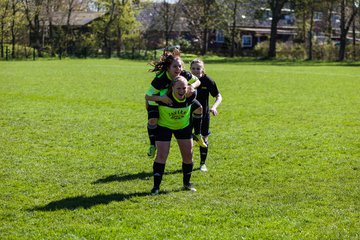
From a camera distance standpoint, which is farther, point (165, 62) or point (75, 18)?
point (75, 18)

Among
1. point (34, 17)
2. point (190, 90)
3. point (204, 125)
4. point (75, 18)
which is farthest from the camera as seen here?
point (75, 18)

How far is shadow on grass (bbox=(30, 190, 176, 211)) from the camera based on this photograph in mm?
7000

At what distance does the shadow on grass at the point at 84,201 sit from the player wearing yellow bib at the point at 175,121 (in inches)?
Answer: 18.3

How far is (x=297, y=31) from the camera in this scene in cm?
7531

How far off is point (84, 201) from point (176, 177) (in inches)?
79.7

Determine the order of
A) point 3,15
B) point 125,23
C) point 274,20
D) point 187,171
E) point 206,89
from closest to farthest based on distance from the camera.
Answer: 1. point 187,171
2. point 206,89
3. point 3,15
4. point 274,20
5. point 125,23

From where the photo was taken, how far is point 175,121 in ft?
24.6

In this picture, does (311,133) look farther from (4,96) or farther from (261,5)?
(261,5)

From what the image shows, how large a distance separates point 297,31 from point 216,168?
69.4 meters

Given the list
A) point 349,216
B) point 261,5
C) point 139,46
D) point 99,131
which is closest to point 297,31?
point 261,5

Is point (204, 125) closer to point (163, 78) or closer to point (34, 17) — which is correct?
point (163, 78)

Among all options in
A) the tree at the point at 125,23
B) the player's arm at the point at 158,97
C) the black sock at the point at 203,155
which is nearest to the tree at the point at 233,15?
the tree at the point at 125,23

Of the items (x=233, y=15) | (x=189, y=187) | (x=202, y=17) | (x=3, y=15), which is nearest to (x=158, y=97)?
(x=189, y=187)

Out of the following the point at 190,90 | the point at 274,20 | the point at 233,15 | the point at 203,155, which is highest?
the point at 233,15
